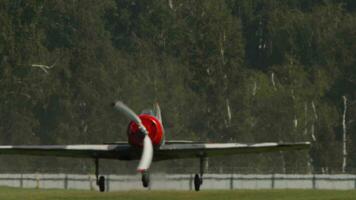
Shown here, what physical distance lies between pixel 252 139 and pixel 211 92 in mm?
8016

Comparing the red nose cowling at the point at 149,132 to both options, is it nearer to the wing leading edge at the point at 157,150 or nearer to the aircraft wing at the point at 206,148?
the wing leading edge at the point at 157,150

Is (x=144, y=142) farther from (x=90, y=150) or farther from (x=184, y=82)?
(x=184, y=82)

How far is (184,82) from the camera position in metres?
123

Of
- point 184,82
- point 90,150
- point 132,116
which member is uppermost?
point 184,82

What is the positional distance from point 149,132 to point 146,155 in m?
2.64

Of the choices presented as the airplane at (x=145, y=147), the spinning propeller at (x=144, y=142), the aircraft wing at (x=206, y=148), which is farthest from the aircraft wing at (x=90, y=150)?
the aircraft wing at (x=206, y=148)

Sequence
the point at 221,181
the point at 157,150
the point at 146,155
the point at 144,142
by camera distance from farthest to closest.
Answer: the point at 221,181 → the point at 157,150 → the point at 144,142 → the point at 146,155

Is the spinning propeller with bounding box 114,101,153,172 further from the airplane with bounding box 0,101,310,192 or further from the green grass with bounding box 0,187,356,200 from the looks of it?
the green grass with bounding box 0,187,356,200

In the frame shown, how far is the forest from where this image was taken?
113062 millimetres

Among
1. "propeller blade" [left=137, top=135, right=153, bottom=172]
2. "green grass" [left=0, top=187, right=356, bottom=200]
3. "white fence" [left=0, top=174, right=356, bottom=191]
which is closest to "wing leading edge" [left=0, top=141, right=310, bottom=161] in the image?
"propeller blade" [left=137, top=135, right=153, bottom=172]

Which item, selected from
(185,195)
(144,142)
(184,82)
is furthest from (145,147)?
(184,82)

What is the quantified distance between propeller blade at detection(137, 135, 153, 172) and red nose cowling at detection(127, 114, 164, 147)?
1.45ft

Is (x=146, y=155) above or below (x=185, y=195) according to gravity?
above

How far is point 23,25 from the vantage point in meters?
119
